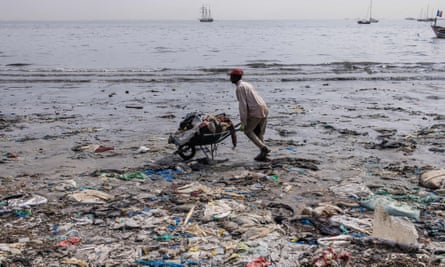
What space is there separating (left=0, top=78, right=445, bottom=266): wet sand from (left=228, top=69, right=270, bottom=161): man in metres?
0.56

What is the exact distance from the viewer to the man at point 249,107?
26.3 feet

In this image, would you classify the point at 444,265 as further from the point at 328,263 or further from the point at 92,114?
the point at 92,114

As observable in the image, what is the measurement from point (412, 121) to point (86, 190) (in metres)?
9.11

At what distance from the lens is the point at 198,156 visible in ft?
28.9

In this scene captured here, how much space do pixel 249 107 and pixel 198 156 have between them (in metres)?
1.54

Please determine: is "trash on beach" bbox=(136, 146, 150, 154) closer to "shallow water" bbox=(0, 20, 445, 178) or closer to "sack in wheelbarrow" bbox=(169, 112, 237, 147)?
"shallow water" bbox=(0, 20, 445, 178)

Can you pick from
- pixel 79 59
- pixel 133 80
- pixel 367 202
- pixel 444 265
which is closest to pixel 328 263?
Result: pixel 444 265

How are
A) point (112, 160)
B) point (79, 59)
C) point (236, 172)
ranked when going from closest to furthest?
1. point (236, 172)
2. point (112, 160)
3. point (79, 59)

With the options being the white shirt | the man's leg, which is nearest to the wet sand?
the man's leg

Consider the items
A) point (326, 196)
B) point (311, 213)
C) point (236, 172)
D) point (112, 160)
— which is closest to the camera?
point (311, 213)

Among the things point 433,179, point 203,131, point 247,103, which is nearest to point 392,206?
point 433,179

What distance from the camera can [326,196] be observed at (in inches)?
257

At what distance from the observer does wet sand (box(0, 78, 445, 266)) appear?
17.6 ft

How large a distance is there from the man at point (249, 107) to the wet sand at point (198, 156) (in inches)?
22.1
